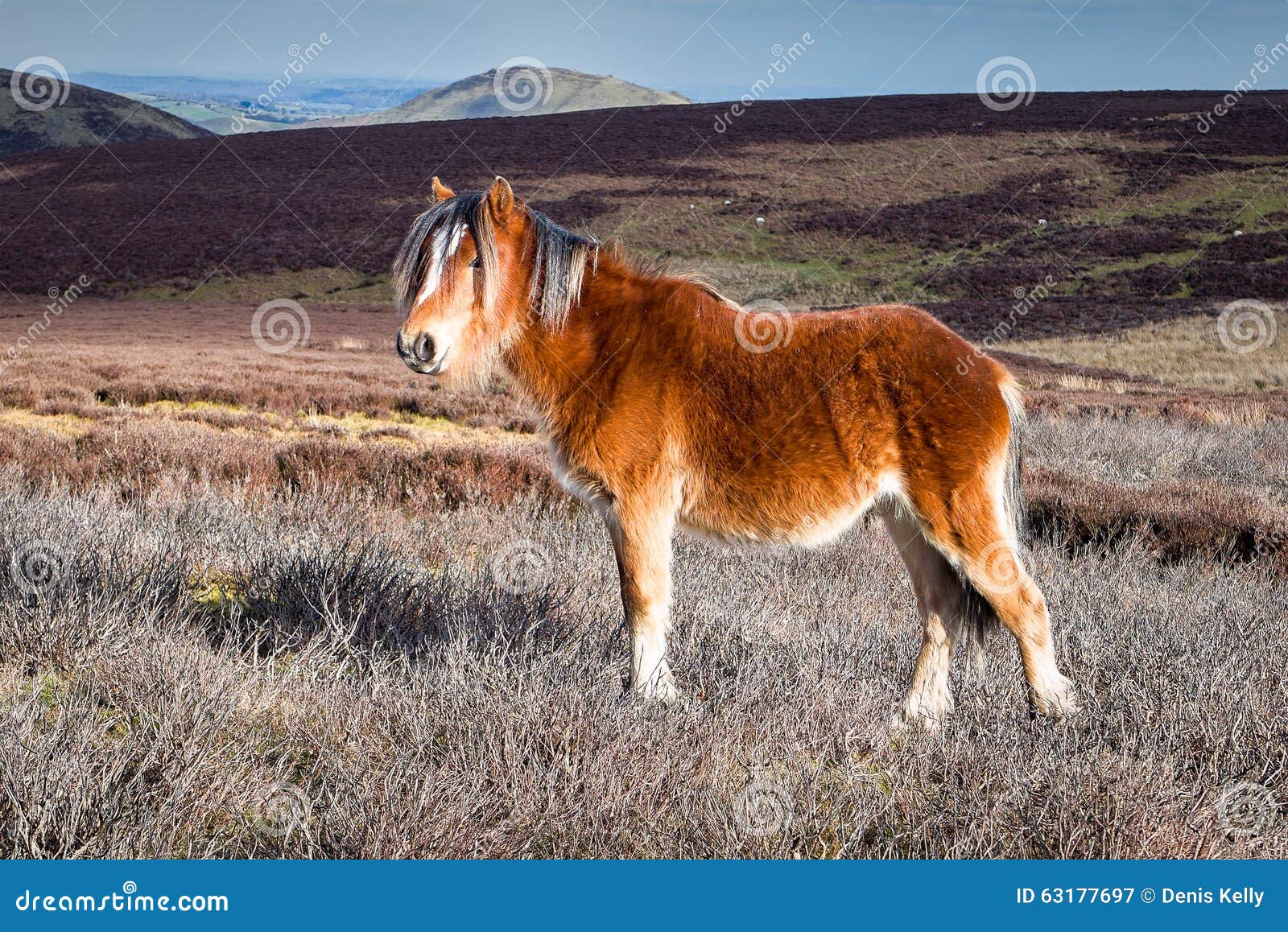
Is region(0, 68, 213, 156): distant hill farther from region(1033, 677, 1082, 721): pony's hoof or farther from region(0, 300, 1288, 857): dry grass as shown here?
region(1033, 677, 1082, 721): pony's hoof

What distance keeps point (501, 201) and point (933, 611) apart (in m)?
2.42

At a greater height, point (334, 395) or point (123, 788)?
point (334, 395)

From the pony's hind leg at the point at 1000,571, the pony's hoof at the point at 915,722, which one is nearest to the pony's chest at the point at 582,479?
the pony's hind leg at the point at 1000,571

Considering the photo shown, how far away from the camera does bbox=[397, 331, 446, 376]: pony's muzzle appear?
3135 millimetres

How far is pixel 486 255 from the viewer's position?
11.0ft

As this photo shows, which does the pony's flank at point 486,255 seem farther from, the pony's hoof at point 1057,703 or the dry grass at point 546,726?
the pony's hoof at point 1057,703

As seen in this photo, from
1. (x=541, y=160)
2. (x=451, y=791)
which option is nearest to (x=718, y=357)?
(x=451, y=791)

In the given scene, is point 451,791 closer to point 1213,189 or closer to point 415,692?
point 415,692

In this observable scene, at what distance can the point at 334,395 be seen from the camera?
568 inches

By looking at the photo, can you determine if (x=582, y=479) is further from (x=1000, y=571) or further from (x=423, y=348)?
(x=1000, y=571)

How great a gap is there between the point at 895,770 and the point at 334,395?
1298cm

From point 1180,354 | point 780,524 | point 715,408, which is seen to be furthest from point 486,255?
point 1180,354

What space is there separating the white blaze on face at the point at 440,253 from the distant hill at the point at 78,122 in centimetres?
7982

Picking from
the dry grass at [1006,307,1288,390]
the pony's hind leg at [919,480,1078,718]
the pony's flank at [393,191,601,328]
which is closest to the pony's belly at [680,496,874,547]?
the pony's hind leg at [919,480,1078,718]
